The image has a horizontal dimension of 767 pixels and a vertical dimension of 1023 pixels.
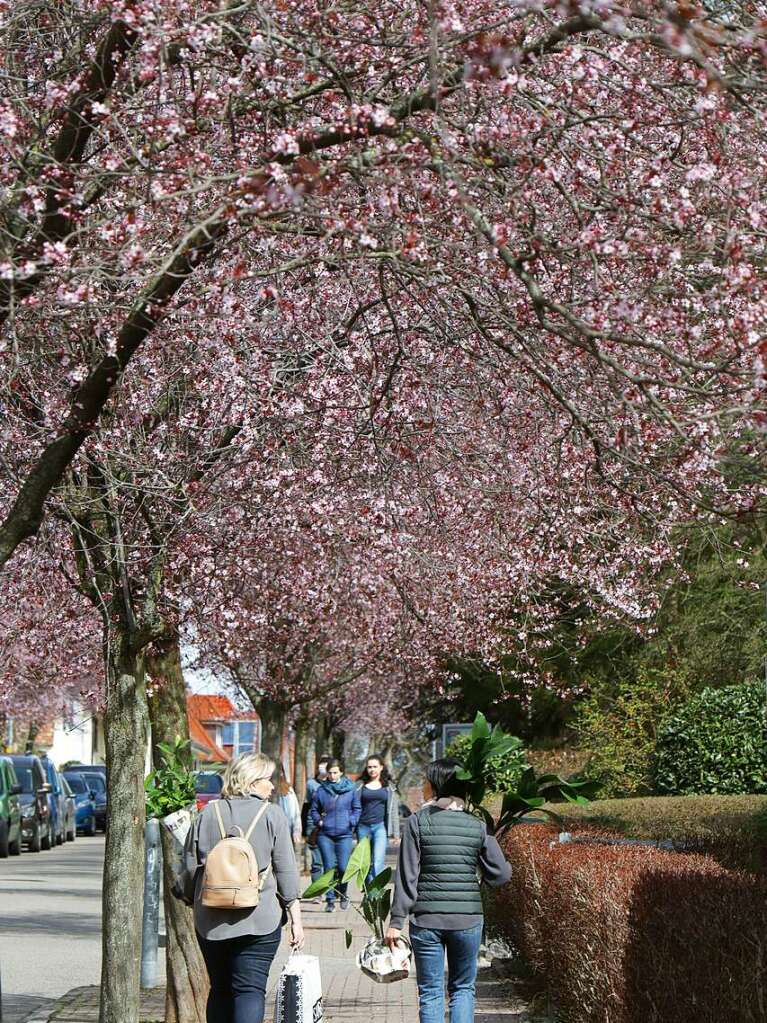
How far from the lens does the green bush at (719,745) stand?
18938mm

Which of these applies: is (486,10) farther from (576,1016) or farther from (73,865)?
(73,865)

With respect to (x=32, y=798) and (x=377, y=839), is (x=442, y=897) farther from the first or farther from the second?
(x=32, y=798)

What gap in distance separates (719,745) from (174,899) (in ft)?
28.0

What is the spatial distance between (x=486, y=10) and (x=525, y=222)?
0.86 meters

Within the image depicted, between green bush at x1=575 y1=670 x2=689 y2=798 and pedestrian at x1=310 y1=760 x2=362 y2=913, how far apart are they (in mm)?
4283

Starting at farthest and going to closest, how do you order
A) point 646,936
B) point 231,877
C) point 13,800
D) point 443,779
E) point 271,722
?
point 13,800
point 271,722
point 443,779
point 231,877
point 646,936

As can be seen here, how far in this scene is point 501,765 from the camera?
1457 centimetres

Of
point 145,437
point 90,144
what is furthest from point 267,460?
point 90,144

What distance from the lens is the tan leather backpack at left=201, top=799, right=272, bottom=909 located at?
7.94 meters

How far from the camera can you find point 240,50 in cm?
805

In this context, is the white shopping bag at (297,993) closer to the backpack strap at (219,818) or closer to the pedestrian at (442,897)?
the pedestrian at (442,897)

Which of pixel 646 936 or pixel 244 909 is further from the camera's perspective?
pixel 244 909

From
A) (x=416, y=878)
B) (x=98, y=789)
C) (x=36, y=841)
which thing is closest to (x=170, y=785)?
(x=416, y=878)

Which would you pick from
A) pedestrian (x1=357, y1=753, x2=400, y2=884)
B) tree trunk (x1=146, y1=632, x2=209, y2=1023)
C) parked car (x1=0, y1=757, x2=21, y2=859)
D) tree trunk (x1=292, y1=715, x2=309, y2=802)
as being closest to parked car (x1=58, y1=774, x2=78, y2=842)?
tree trunk (x1=292, y1=715, x2=309, y2=802)
